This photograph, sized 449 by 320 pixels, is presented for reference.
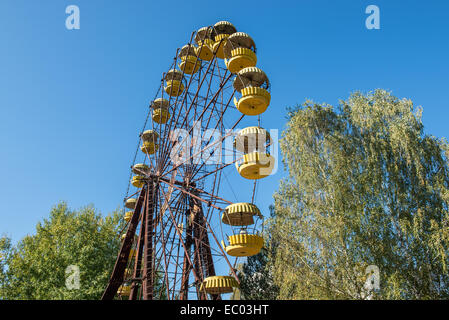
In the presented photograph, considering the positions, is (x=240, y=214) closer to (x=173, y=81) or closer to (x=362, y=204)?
(x=362, y=204)

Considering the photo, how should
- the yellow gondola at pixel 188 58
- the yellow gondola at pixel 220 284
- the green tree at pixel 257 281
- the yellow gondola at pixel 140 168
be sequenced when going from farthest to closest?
the green tree at pixel 257 281 < the yellow gondola at pixel 140 168 < the yellow gondola at pixel 188 58 < the yellow gondola at pixel 220 284

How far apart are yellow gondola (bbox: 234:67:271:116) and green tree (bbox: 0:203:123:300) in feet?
41.8

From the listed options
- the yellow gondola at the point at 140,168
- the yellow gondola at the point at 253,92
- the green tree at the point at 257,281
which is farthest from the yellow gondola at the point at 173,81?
the green tree at the point at 257,281

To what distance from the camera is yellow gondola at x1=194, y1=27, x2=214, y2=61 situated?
56.1 feet

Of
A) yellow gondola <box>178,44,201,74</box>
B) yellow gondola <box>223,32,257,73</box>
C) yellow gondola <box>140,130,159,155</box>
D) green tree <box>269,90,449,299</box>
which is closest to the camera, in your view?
green tree <box>269,90,449,299</box>

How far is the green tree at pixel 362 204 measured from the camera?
12445mm

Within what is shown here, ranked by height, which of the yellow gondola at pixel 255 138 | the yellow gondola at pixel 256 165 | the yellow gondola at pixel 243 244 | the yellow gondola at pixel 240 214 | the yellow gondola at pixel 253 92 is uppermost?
the yellow gondola at pixel 253 92

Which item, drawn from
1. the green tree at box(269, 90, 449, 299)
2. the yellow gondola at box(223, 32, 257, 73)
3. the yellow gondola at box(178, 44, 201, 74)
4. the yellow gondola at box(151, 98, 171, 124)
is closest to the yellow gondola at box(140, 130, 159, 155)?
the yellow gondola at box(151, 98, 171, 124)

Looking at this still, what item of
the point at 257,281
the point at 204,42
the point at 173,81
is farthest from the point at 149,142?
the point at 257,281

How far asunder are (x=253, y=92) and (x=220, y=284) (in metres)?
6.80

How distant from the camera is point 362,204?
1352 cm

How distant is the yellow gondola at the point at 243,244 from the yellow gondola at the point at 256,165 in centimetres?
225

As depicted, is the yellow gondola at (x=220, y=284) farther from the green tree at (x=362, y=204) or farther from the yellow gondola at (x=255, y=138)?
the yellow gondola at (x=255, y=138)

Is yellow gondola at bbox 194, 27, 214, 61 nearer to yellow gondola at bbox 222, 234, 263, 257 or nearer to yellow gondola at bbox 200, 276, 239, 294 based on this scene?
yellow gondola at bbox 222, 234, 263, 257
